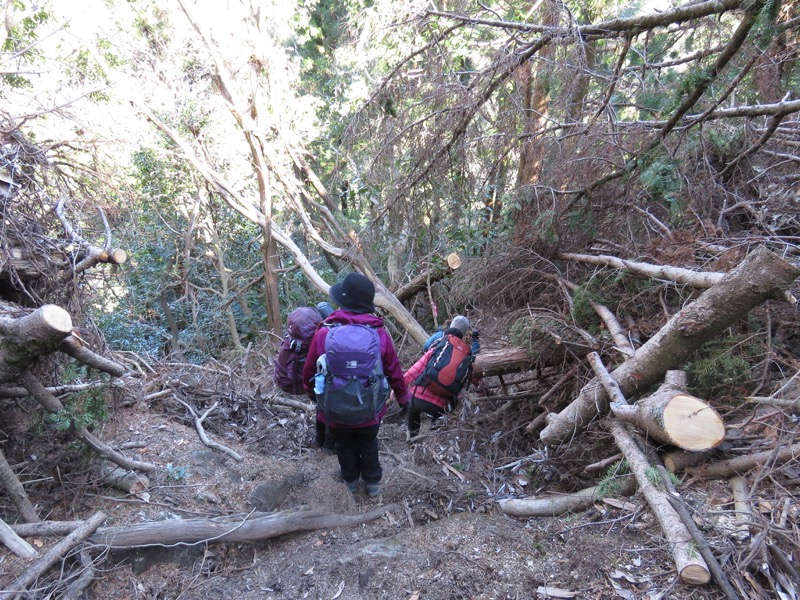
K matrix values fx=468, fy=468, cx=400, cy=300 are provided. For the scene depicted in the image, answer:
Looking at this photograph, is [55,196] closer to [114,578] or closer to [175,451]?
[175,451]

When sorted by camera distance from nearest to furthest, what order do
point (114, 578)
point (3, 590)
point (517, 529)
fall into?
point (3, 590) → point (114, 578) → point (517, 529)

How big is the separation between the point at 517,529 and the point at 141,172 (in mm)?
9650

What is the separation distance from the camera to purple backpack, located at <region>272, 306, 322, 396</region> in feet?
13.7

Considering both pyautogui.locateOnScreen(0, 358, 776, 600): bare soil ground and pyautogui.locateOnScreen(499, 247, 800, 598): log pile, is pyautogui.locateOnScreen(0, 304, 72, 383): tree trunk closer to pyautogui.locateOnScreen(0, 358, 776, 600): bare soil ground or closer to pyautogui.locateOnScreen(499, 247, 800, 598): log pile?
pyautogui.locateOnScreen(0, 358, 776, 600): bare soil ground

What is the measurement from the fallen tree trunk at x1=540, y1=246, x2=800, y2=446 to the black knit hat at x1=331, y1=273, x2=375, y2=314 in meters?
1.95

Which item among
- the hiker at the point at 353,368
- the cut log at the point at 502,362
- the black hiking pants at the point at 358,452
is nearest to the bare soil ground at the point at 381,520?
the black hiking pants at the point at 358,452

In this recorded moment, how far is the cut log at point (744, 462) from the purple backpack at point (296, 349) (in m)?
3.05

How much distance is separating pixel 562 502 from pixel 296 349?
8.15ft

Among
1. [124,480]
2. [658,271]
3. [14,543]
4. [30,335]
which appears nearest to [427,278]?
[658,271]

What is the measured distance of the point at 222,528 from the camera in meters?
3.37

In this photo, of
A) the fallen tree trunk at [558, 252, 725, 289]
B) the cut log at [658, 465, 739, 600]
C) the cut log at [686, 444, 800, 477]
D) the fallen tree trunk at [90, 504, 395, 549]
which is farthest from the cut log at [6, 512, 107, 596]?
the fallen tree trunk at [558, 252, 725, 289]

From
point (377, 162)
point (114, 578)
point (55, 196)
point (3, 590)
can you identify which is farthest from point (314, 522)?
point (377, 162)

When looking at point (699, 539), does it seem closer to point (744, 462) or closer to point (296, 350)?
point (744, 462)

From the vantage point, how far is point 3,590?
261 centimetres
